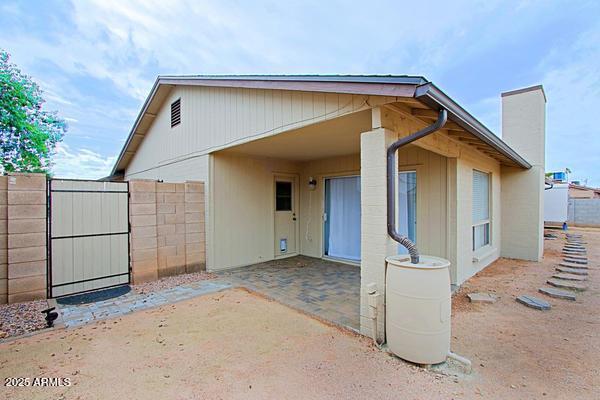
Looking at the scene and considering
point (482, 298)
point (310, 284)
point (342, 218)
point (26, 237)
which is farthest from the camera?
point (342, 218)

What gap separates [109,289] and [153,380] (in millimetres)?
3072

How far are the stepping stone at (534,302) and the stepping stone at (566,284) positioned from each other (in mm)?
995

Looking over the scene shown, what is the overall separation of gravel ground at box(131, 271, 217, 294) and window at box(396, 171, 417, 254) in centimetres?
388

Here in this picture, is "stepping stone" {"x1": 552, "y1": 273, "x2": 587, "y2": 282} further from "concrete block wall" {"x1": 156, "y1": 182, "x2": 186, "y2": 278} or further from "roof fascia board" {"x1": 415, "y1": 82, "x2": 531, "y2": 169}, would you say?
"concrete block wall" {"x1": 156, "y1": 182, "x2": 186, "y2": 278}

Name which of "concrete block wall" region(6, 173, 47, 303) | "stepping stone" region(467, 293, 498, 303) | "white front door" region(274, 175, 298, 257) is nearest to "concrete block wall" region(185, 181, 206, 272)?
"white front door" region(274, 175, 298, 257)

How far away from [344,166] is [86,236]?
16.8ft

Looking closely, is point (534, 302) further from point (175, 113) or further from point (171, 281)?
point (175, 113)

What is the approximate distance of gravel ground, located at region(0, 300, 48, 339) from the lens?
2999mm

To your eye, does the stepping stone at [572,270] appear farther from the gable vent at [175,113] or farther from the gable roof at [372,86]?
the gable vent at [175,113]

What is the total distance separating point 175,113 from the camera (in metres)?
7.17

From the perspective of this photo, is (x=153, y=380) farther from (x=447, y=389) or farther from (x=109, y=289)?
(x=109, y=289)

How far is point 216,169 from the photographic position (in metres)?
5.87

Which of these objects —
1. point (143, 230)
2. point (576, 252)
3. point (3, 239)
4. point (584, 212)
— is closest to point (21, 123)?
point (3, 239)

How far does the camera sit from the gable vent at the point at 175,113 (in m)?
7.00
